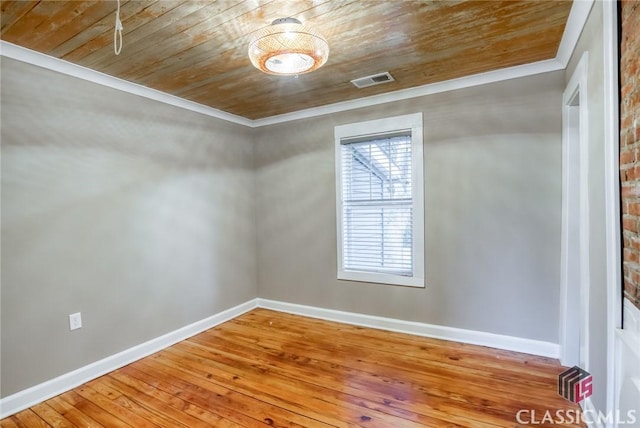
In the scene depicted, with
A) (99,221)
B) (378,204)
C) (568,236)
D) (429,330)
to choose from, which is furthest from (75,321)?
(568,236)

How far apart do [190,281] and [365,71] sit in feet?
8.58

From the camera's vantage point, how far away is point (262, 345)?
304 cm

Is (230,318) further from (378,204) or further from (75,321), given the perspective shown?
(378,204)

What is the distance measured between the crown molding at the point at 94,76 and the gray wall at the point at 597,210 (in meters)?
3.20

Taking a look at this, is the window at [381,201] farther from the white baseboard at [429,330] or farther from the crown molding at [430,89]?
the white baseboard at [429,330]

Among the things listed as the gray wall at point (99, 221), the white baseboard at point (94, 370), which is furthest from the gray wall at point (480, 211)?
the white baseboard at point (94, 370)

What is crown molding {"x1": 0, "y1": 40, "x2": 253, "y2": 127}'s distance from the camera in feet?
7.01

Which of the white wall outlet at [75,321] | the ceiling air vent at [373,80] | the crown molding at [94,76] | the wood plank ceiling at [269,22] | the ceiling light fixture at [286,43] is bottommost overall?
the white wall outlet at [75,321]

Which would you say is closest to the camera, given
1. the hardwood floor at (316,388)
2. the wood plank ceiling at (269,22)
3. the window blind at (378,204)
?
the wood plank ceiling at (269,22)

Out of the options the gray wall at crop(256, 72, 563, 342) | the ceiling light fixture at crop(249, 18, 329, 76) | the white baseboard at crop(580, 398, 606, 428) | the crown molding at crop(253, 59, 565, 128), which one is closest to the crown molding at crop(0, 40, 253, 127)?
the crown molding at crop(253, 59, 565, 128)

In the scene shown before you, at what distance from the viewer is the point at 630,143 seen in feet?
4.26

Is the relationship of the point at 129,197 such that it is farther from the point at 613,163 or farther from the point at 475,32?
the point at 613,163

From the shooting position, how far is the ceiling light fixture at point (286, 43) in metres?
1.69

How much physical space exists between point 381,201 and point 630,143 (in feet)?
7.18
